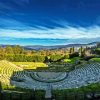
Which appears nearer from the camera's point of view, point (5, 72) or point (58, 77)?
point (58, 77)

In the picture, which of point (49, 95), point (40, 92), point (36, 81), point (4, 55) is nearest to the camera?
point (49, 95)

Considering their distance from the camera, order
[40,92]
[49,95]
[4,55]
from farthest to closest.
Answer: [4,55]
[40,92]
[49,95]

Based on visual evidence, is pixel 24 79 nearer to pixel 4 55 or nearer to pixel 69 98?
pixel 69 98

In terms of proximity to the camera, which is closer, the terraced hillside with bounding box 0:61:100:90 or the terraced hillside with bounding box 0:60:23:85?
the terraced hillside with bounding box 0:60:23:85

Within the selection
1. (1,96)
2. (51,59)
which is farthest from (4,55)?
(1,96)

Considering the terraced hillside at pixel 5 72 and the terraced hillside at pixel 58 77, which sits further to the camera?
the terraced hillside at pixel 58 77

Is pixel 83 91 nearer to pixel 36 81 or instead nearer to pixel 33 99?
pixel 33 99

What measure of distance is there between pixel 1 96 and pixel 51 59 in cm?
5883

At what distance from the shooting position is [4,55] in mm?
83500

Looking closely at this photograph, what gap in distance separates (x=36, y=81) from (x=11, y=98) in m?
18.3

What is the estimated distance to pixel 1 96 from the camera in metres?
26.4

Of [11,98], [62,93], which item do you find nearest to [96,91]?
[62,93]

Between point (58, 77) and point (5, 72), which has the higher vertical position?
point (5, 72)

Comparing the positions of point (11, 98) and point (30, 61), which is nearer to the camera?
point (11, 98)
